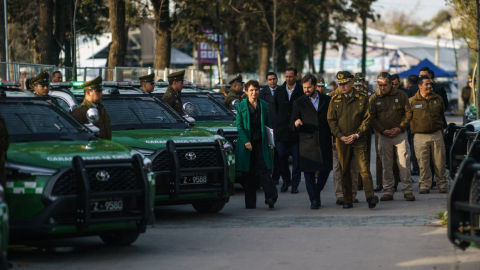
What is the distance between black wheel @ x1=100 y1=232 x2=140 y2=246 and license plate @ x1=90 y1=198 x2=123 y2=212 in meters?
0.72

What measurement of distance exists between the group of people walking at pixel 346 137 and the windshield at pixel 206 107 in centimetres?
269

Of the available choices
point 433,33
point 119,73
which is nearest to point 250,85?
point 119,73

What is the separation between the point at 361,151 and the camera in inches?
451

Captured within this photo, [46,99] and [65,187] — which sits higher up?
A: [46,99]

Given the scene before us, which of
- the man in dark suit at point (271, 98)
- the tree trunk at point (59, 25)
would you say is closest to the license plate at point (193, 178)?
the man in dark suit at point (271, 98)

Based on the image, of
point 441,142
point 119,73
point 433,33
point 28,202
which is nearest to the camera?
point 28,202

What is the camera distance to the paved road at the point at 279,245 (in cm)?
771

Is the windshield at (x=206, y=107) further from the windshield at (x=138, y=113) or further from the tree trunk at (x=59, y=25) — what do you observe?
the tree trunk at (x=59, y=25)

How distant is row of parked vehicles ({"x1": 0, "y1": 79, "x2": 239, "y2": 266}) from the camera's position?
24.8ft

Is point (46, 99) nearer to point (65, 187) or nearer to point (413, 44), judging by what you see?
point (65, 187)

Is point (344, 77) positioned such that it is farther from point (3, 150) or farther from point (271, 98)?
point (3, 150)

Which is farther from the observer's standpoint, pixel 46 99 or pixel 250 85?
pixel 250 85

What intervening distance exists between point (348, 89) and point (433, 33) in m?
118

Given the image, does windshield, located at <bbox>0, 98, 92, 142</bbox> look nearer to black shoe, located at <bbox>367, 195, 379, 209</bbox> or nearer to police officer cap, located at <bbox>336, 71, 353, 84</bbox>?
police officer cap, located at <bbox>336, 71, 353, 84</bbox>
